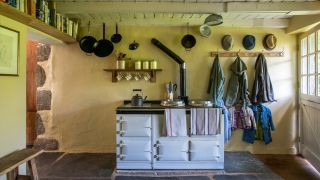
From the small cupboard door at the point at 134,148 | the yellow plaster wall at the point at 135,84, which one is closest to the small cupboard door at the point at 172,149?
the small cupboard door at the point at 134,148

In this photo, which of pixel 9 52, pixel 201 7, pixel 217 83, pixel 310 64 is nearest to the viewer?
pixel 9 52

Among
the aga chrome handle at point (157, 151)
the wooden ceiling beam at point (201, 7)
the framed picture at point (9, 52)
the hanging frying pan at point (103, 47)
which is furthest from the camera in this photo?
the hanging frying pan at point (103, 47)

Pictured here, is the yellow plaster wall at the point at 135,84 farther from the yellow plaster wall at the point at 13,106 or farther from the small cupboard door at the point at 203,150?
the yellow plaster wall at the point at 13,106

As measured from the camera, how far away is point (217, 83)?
4027 mm

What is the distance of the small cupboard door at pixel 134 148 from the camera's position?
3326 millimetres

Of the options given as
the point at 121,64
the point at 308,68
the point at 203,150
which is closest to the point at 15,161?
the point at 203,150

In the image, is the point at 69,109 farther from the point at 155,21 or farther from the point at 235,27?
the point at 235,27

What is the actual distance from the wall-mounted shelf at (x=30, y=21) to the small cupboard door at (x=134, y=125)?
49.6 inches

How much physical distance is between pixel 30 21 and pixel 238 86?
2.81 m

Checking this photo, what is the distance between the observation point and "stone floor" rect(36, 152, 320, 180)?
322 cm

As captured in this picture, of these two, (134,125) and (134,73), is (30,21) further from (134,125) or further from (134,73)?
(134,73)

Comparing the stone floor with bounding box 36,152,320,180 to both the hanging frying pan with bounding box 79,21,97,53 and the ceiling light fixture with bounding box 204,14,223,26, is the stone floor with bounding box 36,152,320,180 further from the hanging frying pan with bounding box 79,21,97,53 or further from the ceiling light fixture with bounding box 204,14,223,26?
the ceiling light fixture with bounding box 204,14,223,26

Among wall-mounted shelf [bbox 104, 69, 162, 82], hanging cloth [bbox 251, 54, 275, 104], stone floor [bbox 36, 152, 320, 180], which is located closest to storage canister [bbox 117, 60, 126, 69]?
wall-mounted shelf [bbox 104, 69, 162, 82]

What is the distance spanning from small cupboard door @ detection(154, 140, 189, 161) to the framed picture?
1.74 meters
